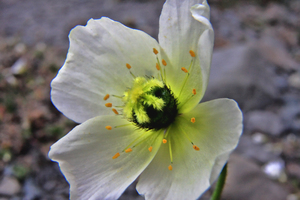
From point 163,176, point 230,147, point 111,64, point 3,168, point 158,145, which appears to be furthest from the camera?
point 3,168

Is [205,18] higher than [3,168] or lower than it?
higher

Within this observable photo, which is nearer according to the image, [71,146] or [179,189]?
[179,189]

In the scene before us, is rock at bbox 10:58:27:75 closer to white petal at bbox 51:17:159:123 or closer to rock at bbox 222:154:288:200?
white petal at bbox 51:17:159:123

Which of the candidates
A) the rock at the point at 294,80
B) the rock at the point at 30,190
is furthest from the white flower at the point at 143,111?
the rock at the point at 294,80

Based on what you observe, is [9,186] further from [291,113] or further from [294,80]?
[294,80]

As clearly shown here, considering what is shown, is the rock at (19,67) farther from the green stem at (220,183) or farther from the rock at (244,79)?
the green stem at (220,183)

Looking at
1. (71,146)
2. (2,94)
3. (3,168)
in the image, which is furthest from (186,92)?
(2,94)

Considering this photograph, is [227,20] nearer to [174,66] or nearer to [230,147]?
[174,66]
